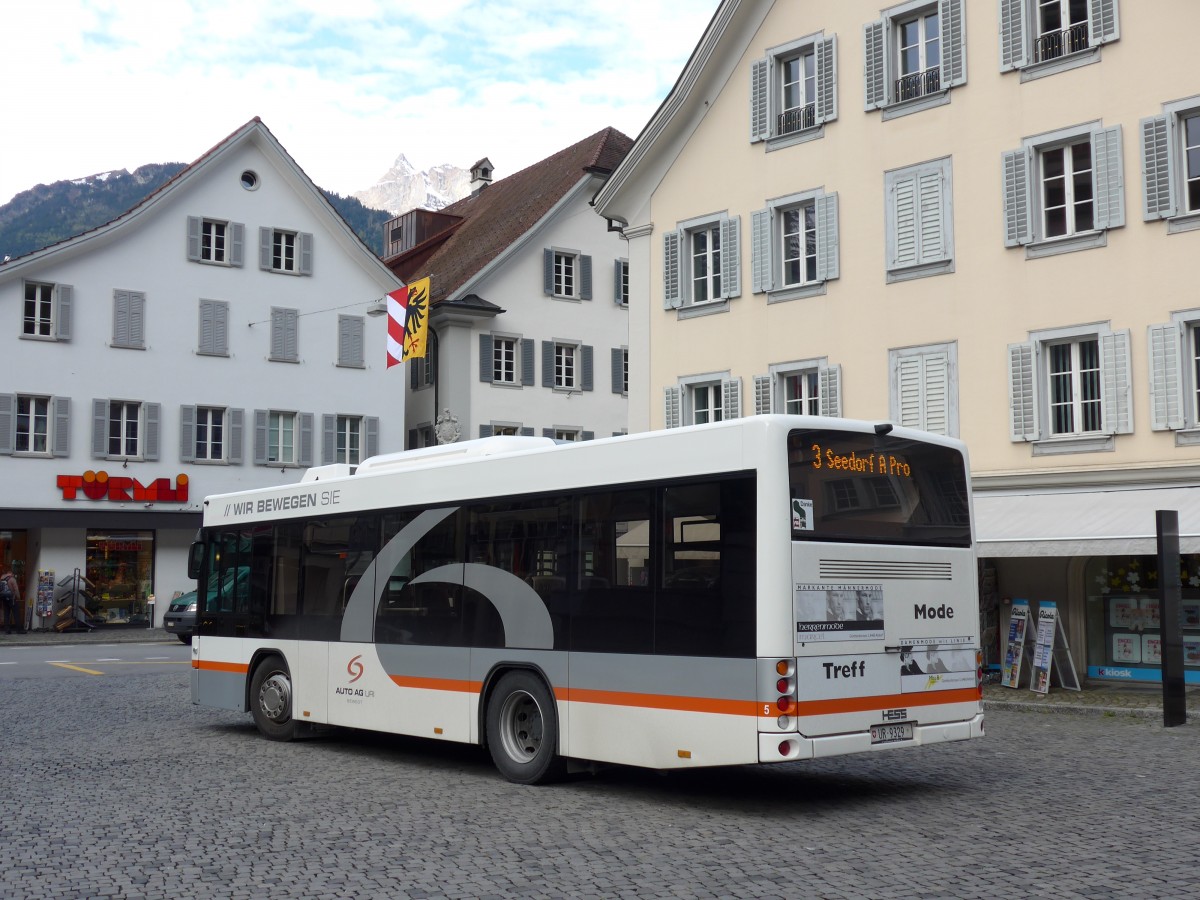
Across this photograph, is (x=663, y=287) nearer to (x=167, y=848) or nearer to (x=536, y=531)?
(x=536, y=531)

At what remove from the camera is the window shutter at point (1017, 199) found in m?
21.9

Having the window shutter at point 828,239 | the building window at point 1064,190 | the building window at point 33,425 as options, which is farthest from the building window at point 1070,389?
the building window at point 33,425

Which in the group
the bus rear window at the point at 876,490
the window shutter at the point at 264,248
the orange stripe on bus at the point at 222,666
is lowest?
the orange stripe on bus at the point at 222,666

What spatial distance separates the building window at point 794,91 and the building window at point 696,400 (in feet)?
14.6

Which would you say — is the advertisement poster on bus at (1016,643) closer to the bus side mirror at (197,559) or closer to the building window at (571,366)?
the bus side mirror at (197,559)

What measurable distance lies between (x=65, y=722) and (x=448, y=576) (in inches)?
255

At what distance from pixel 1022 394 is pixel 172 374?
87.0 ft

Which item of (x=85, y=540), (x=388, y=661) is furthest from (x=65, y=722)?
(x=85, y=540)

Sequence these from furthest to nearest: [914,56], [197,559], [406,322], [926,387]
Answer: [406,322]
[914,56]
[926,387]
[197,559]

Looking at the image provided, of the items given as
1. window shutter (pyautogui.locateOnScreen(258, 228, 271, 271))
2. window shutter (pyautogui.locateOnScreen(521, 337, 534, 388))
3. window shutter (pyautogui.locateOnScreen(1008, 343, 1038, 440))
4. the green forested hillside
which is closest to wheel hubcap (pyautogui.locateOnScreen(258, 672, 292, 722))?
window shutter (pyautogui.locateOnScreen(1008, 343, 1038, 440))

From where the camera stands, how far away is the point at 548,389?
46094 millimetres

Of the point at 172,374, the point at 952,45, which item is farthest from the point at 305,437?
the point at 952,45

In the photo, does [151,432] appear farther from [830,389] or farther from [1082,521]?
[1082,521]

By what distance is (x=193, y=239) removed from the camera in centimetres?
4153
